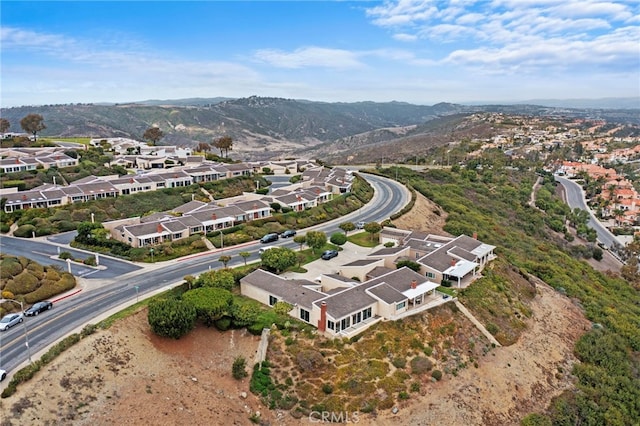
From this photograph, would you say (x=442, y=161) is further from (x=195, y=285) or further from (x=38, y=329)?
(x=38, y=329)

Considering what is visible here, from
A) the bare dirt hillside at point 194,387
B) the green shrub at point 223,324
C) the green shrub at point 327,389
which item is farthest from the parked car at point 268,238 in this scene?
the green shrub at point 327,389

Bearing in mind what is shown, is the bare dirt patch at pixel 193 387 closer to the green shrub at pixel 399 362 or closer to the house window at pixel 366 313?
the green shrub at pixel 399 362

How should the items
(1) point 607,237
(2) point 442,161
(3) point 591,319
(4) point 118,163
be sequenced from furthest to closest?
(2) point 442,161, (1) point 607,237, (4) point 118,163, (3) point 591,319

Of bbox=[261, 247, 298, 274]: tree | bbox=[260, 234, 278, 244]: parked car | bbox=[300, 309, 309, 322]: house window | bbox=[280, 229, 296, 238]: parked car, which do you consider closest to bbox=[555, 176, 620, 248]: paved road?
bbox=[280, 229, 296, 238]: parked car

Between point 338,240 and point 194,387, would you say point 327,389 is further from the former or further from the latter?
point 338,240

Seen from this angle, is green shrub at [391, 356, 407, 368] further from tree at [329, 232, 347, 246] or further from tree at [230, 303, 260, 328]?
tree at [329, 232, 347, 246]

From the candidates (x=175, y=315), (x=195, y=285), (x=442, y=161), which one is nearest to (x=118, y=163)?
(x=195, y=285)
